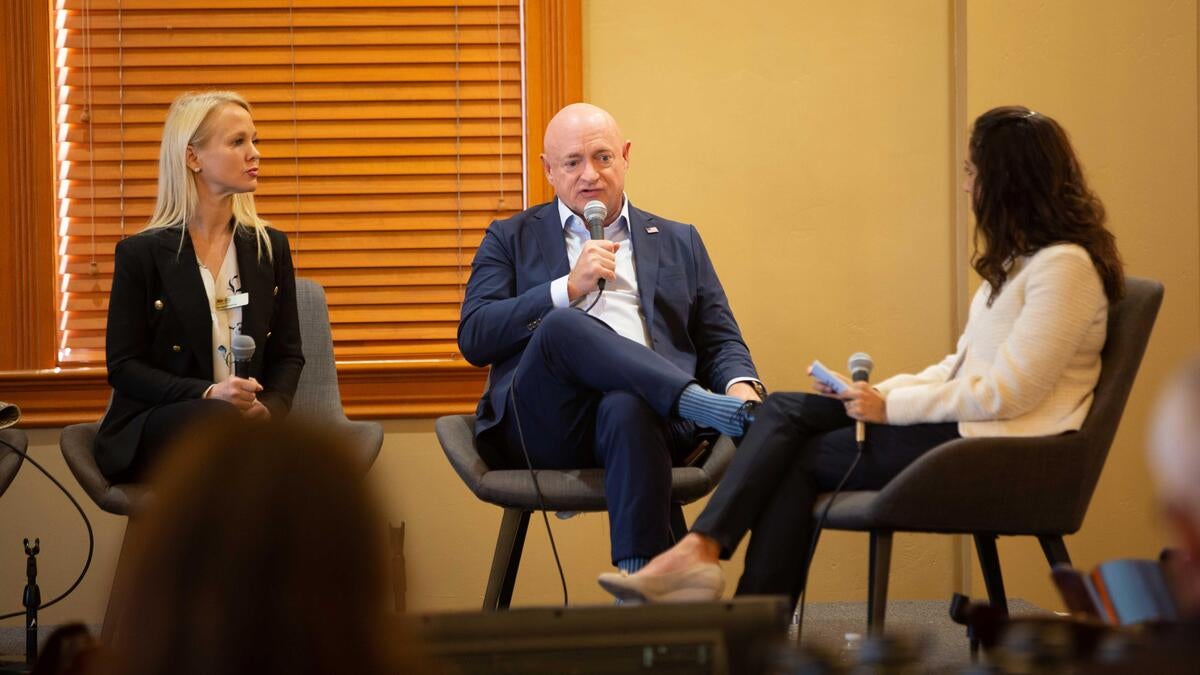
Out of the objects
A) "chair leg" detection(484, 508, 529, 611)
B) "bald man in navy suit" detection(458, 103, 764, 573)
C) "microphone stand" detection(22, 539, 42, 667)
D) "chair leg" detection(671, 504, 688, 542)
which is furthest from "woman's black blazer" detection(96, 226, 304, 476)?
"chair leg" detection(671, 504, 688, 542)

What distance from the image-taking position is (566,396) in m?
3.18

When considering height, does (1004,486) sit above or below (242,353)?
below

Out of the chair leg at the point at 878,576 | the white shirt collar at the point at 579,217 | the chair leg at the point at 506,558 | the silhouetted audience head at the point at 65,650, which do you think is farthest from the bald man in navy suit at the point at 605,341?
the silhouetted audience head at the point at 65,650

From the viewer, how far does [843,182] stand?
424 centimetres

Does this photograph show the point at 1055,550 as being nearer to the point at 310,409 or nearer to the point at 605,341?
the point at 605,341

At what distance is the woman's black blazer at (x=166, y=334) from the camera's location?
3367 millimetres

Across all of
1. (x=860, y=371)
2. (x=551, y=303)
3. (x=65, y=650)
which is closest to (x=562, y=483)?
(x=551, y=303)

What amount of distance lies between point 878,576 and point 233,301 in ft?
5.94

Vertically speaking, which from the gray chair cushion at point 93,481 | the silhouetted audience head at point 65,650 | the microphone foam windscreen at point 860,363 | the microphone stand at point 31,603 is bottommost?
the microphone stand at point 31,603

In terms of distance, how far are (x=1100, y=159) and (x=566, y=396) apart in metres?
1.96

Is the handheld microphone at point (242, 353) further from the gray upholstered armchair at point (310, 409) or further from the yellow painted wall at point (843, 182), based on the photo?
the yellow painted wall at point (843, 182)

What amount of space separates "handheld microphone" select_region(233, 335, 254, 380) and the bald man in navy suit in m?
0.54

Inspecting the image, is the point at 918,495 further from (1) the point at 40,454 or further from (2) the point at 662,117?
(1) the point at 40,454

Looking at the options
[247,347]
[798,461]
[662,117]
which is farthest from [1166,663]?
[662,117]
